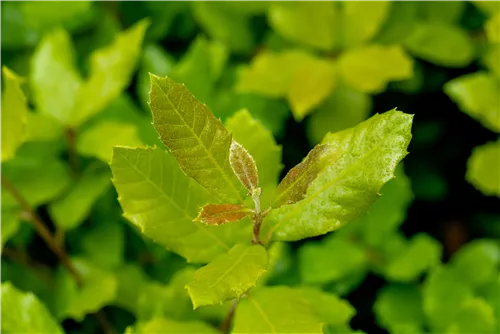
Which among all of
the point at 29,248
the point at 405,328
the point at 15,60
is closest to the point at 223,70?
the point at 15,60

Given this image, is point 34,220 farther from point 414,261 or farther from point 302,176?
point 414,261

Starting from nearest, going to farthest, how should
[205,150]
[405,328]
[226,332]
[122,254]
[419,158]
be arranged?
1. [205,150]
2. [226,332]
3. [405,328]
4. [122,254]
5. [419,158]

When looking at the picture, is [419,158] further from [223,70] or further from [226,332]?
[226,332]

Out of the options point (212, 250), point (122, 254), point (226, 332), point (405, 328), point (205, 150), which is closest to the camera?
point (205, 150)

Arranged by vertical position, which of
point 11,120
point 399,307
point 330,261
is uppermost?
point 11,120

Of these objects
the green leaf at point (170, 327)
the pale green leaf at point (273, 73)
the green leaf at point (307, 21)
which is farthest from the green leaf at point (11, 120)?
the green leaf at point (307, 21)

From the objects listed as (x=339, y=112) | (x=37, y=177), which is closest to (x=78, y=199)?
(x=37, y=177)

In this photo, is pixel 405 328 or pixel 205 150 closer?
pixel 205 150
